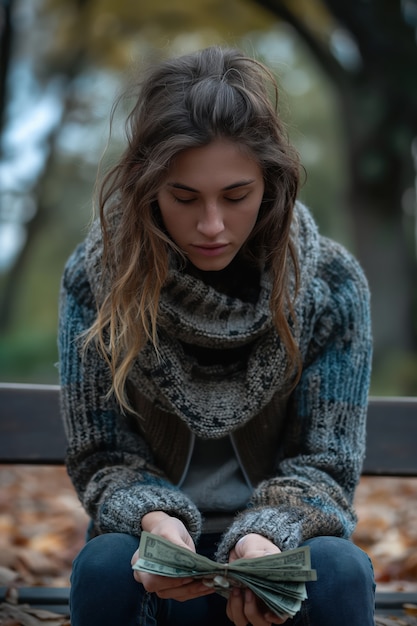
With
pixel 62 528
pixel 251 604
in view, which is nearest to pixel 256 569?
pixel 251 604

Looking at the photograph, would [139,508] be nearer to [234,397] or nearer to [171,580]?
[171,580]

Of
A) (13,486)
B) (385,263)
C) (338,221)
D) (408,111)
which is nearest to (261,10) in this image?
(408,111)

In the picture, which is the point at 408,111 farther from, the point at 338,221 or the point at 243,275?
the point at 243,275

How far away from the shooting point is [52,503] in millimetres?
4082

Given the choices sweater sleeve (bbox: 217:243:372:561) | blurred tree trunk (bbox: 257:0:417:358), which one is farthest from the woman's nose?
blurred tree trunk (bbox: 257:0:417:358)

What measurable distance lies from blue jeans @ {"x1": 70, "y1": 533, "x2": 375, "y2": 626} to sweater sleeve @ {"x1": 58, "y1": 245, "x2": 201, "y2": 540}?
0.68 feet

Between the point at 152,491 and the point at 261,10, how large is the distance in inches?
332

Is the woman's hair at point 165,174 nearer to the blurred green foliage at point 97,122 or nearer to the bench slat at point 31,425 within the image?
the bench slat at point 31,425

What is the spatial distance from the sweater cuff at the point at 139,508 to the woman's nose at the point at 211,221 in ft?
A: 1.85

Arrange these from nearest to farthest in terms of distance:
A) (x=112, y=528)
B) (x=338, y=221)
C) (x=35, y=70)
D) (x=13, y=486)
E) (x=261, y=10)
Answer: (x=112, y=528) → (x=13, y=486) → (x=261, y=10) → (x=35, y=70) → (x=338, y=221)

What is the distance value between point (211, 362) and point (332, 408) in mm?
304

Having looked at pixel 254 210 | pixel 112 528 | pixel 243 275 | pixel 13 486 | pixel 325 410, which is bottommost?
pixel 13 486

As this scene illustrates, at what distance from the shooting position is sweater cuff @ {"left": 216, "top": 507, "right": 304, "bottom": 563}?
182 centimetres

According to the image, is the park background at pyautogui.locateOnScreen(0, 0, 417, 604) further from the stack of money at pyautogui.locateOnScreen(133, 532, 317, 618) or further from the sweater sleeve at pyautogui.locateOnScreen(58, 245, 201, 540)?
the stack of money at pyautogui.locateOnScreen(133, 532, 317, 618)
